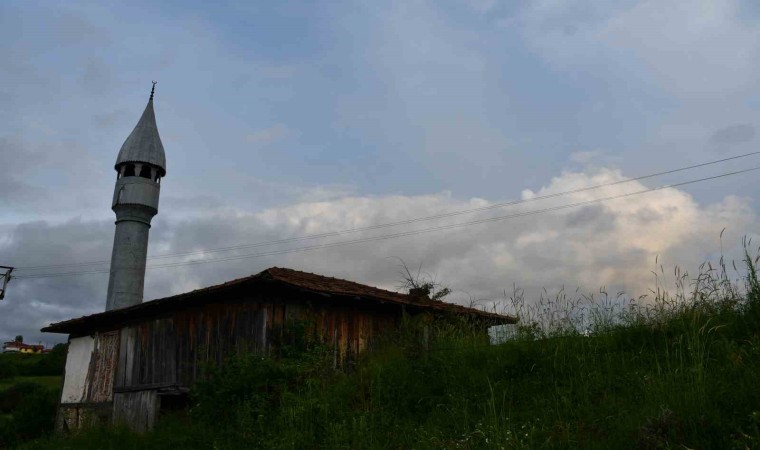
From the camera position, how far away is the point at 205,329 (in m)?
14.9

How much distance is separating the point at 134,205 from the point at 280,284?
14.5 metres

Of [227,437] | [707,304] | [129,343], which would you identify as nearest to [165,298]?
[129,343]

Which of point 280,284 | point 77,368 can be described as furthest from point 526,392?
point 77,368

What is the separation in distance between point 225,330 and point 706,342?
1042 cm

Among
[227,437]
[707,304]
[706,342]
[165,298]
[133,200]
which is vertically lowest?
[227,437]

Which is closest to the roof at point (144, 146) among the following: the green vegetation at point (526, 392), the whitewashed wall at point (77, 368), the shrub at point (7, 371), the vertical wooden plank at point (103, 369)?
the whitewashed wall at point (77, 368)

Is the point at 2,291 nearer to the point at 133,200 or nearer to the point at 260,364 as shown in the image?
the point at 133,200

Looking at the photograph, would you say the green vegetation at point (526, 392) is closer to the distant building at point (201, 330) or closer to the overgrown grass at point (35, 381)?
the distant building at point (201, 330)

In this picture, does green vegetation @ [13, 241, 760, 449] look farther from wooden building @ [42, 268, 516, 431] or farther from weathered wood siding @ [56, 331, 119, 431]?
weathered wood siding @ [56, 331, 119, 431]

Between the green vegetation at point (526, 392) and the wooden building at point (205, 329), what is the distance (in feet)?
5.97

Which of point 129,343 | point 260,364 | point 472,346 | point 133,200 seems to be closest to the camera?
point 472,346

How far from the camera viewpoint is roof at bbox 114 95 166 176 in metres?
26.4

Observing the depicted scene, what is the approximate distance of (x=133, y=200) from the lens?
25109 millimetres

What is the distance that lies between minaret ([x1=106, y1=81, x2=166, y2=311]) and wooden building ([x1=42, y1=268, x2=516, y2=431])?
15.2 ft
